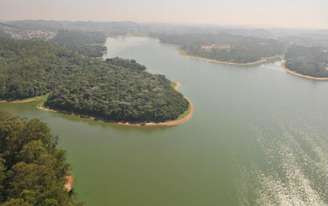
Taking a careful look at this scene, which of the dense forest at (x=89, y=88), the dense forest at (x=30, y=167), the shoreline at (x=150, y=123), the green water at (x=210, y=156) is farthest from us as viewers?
the dense forest at (x=89, y=88)

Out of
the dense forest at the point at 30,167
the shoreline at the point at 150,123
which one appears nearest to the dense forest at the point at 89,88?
the shoreline at the point at 150,123

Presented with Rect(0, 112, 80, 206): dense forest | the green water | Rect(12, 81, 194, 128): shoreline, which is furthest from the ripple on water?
Rect(0, 112, 80, 206): dense forest

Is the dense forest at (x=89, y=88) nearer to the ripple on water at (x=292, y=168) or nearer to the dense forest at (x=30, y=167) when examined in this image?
the ripple on water at (x=292, y=168)

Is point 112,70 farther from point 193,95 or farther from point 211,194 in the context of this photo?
point 211,194

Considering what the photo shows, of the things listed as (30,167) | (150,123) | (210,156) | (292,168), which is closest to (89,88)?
(150,123)

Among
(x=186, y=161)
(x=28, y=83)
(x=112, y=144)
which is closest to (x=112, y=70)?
(x=28, y=83)

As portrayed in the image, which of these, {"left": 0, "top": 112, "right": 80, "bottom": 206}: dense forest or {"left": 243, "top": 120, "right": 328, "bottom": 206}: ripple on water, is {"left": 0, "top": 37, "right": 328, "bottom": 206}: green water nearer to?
{"left": 243, "top": 120, "right": 328, "bottom": 206}: ripple on water
